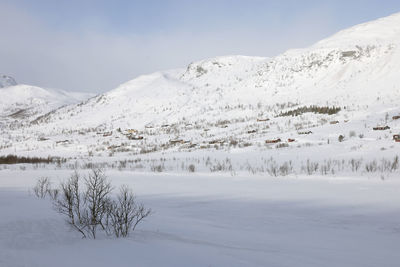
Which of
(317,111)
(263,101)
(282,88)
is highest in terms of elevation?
(282,88)

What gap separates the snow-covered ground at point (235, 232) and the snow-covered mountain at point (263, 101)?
429 inches

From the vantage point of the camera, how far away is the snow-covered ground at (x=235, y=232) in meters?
2.59

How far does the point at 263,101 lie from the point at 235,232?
113 ft

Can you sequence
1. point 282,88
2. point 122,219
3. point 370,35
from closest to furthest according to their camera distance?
point 122,219, point 282,88, point 370,35

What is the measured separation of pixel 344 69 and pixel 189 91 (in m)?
24.2

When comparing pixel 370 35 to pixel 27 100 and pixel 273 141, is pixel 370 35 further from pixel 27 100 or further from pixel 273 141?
pixel 27 100

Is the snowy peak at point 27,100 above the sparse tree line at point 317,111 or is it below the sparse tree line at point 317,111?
above

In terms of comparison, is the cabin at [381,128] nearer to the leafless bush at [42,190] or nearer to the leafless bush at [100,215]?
the leafless bush at [100,215]

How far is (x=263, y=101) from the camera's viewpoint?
121 feet

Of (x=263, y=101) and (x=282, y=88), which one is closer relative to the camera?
(x=263, y=101)

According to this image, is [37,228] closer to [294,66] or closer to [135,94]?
[294,66]

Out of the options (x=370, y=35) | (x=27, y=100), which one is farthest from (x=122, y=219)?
(x=27, y=100)

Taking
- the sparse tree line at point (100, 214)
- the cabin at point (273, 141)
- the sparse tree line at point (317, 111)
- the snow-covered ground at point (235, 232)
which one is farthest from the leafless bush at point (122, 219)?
the sparse tree line at point (317, 111)

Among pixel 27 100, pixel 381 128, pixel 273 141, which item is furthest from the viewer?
pixel 27 100
